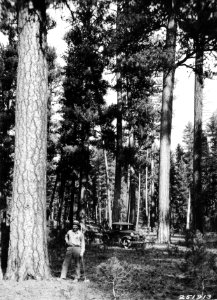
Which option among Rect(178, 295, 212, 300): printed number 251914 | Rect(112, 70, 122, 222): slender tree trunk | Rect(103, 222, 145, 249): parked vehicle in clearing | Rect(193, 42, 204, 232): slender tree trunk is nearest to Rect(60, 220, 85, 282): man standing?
Rect(178, 295, 212, 300): printed number 251914

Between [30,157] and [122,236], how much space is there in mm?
11332

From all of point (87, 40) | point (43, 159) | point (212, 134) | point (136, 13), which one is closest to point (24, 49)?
point (43, 159)

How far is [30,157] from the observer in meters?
6.71

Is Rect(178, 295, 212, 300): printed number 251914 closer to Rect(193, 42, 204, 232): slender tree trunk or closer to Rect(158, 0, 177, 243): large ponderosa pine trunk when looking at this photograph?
Rect(158, 0, 177, 243): large ponderosa pine trunk

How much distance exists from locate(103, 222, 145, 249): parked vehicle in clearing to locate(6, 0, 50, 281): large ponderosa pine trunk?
31.6ft

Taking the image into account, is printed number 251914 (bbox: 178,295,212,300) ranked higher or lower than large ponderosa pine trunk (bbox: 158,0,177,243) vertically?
lower

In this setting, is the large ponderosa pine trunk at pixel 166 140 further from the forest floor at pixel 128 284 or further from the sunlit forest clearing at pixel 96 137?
the forest floor at pixel 128 284

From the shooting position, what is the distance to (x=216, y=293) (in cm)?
663

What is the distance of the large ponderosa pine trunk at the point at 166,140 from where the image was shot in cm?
1348

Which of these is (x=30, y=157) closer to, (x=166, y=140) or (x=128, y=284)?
(x=128, y=284)

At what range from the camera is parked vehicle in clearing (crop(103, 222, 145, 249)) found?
1614 centimetres

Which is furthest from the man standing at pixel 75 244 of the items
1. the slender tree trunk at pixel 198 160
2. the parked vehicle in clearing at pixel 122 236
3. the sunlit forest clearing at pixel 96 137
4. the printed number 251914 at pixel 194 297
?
the slender tree trunk at pixel 198 160

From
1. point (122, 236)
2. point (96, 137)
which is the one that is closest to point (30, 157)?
point (122, 236)

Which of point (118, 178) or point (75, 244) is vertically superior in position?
point (118, 178)
